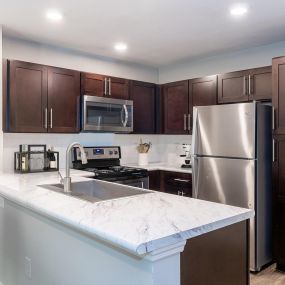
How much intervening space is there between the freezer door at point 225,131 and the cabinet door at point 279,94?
256 millimetres

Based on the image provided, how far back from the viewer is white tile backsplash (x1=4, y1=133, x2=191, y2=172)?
353cm

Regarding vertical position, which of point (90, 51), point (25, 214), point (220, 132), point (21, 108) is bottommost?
point (25, 214)

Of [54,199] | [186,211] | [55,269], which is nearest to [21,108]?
[54,199]

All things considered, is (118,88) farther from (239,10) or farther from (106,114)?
(239,10)

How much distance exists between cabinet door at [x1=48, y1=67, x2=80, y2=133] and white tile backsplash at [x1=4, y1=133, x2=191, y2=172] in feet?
1.12

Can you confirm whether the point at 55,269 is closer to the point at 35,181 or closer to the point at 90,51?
the point at 35,181

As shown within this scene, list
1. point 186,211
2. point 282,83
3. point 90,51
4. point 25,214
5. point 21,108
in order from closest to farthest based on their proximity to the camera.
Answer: point 186,211, point 25,214, point 282,83, point 21,108, point 90,51

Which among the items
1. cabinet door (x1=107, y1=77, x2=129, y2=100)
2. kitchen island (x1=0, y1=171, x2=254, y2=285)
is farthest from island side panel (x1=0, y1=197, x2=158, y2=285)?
cabinet door (x1=107, y1=77, x2=129, y2=100)

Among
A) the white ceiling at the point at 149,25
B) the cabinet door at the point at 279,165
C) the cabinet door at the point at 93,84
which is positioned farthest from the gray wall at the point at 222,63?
the cabinet door at the point at 93,84

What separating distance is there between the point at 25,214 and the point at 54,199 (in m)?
0.52

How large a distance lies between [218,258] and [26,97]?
101 inches

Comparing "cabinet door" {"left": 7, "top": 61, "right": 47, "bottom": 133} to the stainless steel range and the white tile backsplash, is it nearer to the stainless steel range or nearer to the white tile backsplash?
the white tile backsplash

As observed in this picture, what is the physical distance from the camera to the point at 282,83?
3051 millimetres

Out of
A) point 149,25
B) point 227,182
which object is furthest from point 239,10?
point 227,182
